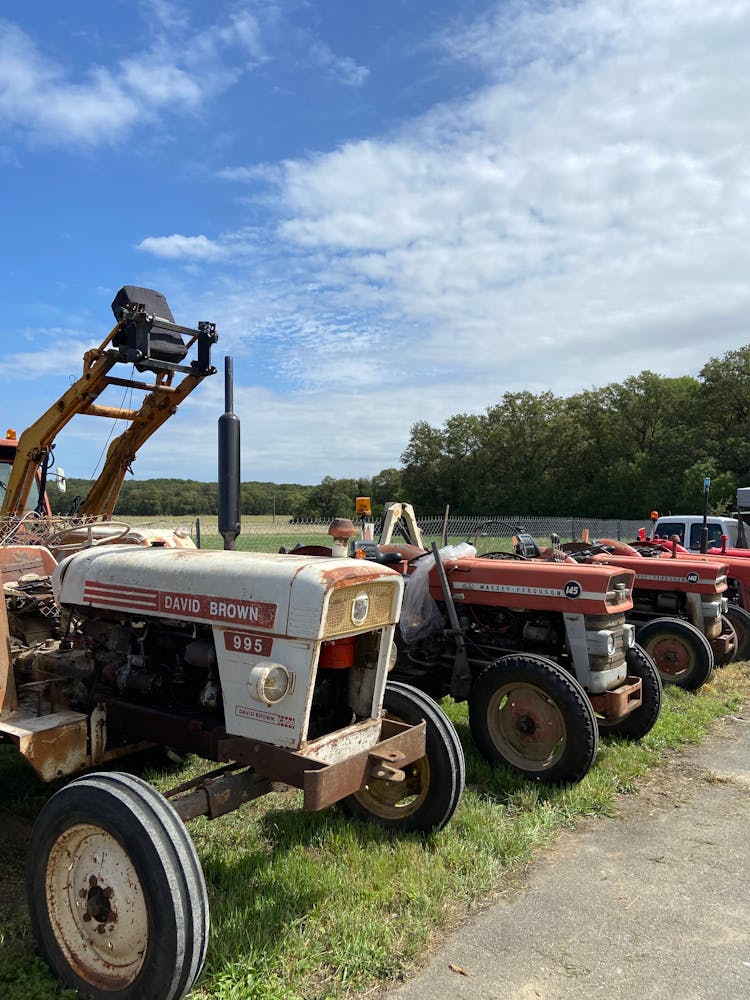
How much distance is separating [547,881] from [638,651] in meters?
2.60

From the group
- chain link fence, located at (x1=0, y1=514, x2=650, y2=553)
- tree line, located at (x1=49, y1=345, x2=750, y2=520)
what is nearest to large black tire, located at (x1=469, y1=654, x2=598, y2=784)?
chain link fence, located at (x1=0, y1=514, x2=650, y2=553)

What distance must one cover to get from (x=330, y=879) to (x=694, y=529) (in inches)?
414

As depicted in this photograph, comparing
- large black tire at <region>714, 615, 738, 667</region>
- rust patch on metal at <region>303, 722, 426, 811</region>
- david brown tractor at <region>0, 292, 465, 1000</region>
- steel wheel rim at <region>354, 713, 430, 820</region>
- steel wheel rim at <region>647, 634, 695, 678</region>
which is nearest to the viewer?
david brown tractor at <region>0, 292, 465, 1000</region>

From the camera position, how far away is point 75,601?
345 cm

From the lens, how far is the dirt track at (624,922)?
2.67m

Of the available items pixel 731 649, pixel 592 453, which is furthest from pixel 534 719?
pixel 592 453

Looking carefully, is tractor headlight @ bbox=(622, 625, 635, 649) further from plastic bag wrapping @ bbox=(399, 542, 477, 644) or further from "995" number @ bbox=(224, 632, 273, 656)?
"995" number @ bbox=(224, 632, 273, 656)

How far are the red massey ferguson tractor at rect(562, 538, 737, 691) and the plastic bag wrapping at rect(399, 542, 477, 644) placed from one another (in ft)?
7.09

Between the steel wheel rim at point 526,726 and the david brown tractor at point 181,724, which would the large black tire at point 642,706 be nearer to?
the steel wheel rim at point 526,726

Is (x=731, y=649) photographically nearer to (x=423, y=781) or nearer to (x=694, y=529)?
(x=694, y=529)

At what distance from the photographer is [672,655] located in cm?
727

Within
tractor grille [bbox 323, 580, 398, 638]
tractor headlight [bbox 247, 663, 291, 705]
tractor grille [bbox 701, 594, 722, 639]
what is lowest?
tractor grille [bbox 701, 594, 722, 639]

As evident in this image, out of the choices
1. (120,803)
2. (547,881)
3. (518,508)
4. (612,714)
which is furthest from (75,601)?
(518,508)

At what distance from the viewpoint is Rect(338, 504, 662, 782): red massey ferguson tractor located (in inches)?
179
